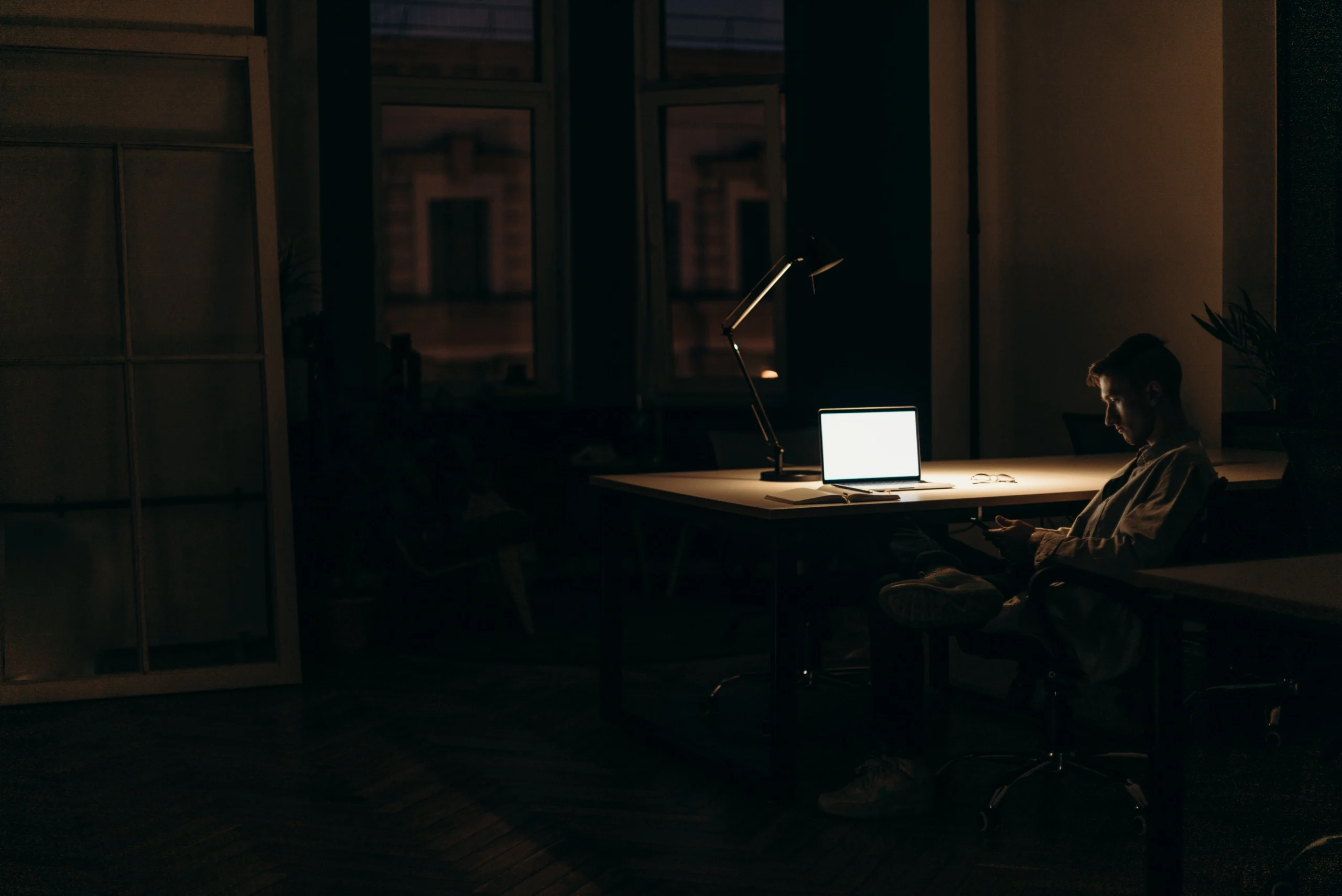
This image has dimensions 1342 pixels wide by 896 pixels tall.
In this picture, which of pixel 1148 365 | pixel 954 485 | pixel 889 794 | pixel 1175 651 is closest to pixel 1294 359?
pixel 954 485

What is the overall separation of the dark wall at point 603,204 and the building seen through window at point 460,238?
0.38 metres

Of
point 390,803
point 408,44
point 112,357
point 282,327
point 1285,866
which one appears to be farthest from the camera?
point 408,44

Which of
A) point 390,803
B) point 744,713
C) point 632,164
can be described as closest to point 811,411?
point 632,164

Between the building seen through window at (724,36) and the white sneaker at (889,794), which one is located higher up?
the building seen through window at (724,36)

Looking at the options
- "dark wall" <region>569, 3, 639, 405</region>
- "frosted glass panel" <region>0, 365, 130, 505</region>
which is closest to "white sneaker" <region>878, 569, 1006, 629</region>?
"frosted glass panel" <region>0, 365, 130, 505</region>

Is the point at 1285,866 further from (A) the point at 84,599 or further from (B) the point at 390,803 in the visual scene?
(A) the point at 84,599

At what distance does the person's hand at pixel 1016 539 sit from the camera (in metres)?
3.07

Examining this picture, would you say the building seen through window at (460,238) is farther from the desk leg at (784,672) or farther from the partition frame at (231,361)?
the desk leg at (784,672)

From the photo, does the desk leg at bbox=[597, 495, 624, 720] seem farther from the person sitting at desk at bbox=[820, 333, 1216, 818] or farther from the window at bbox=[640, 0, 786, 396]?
the window at bbox=[640, 0, 786, 396]

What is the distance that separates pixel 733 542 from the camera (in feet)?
15.0

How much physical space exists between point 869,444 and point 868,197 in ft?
9.57

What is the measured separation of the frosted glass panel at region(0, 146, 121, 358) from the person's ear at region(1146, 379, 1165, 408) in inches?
135

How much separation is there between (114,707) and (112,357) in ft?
3.96

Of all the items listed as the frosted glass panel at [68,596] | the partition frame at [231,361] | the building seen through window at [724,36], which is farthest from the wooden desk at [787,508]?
the building seen through window at [724,36]
